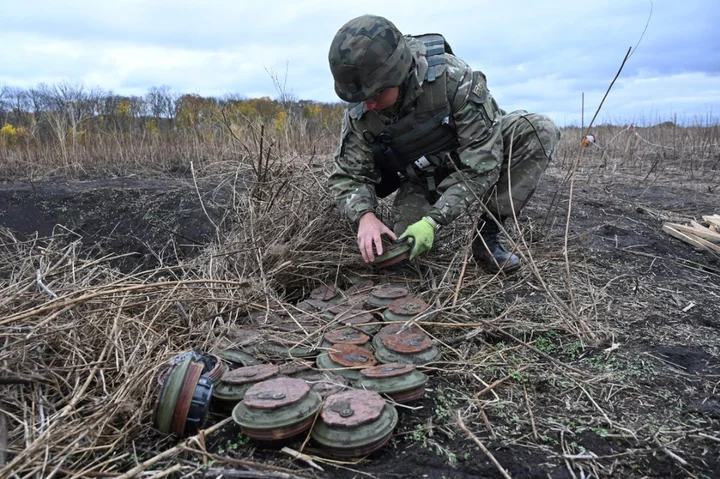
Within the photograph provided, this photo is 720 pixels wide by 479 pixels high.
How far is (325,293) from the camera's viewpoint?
8.15 feet

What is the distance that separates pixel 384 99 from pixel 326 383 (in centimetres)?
157

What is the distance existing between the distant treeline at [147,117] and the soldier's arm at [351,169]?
2.26 feet

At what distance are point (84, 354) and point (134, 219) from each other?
3424 millimetres

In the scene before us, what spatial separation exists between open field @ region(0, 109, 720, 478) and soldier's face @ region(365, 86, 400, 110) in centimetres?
77

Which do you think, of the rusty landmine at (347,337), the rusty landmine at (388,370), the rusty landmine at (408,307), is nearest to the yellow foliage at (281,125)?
the rusty landmine at (408,307)

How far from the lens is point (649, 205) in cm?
515

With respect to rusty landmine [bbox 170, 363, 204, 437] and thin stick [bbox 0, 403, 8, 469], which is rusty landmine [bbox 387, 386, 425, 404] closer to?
rusty landmine [bbox 170, 363, 204, 437]

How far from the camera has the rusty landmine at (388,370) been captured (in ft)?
5.16

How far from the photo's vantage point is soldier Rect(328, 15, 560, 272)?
96.3 inches

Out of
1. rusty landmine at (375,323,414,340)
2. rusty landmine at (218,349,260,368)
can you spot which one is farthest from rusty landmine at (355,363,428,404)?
rusty landmine at (218,349,260,368)

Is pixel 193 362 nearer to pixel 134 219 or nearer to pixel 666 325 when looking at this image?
pixel 666 325

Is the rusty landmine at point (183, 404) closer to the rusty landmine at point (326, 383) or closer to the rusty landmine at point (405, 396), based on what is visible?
the rusty landmine at point (326, 383)

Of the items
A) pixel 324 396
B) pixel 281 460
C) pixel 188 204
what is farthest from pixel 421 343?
pixel 188 204

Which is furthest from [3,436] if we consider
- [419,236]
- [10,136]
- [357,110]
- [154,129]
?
[10,136]
